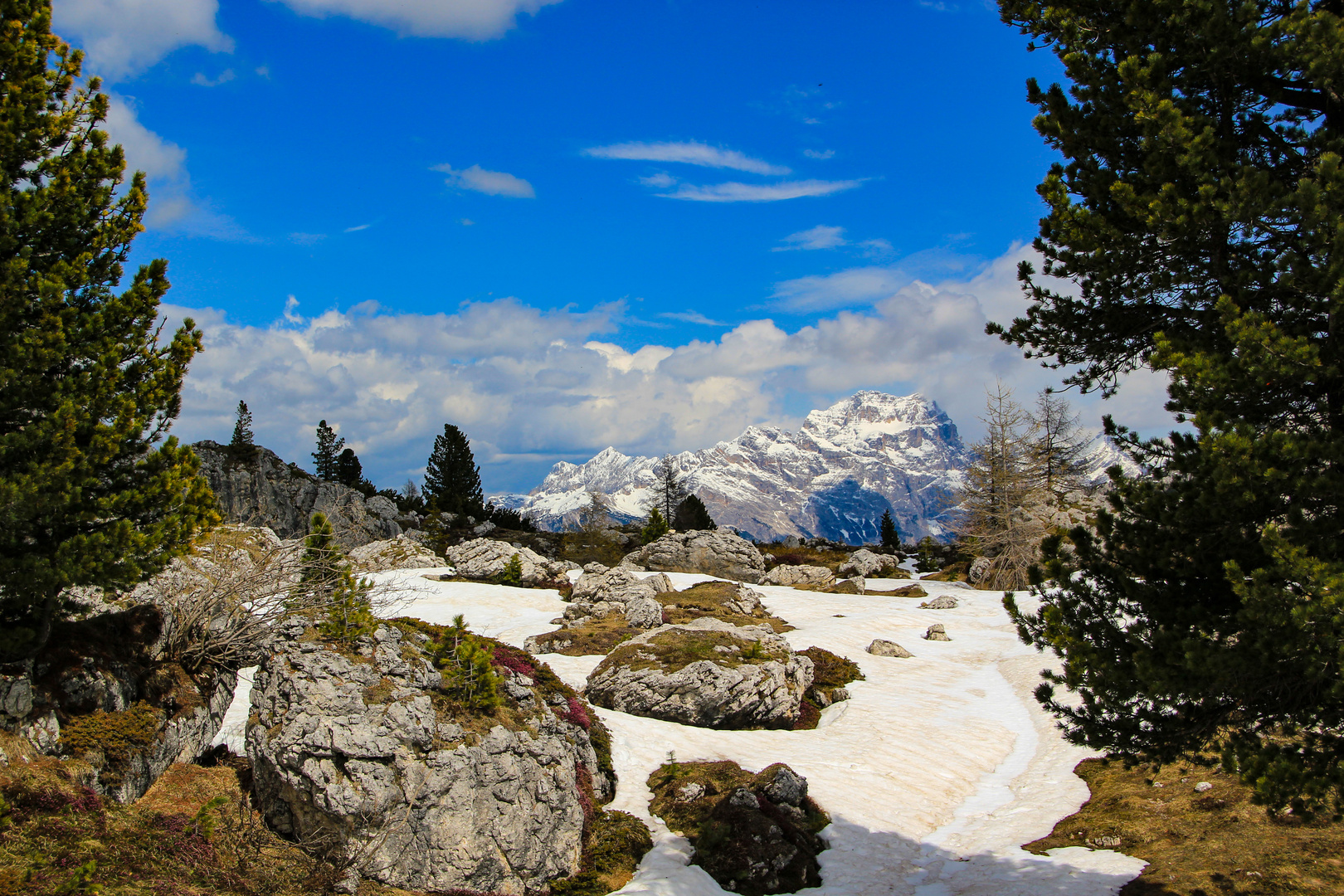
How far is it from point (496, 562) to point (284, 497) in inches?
975

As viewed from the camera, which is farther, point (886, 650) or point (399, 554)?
point (399, 554)

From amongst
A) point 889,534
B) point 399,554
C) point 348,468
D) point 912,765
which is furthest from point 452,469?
point 912,765

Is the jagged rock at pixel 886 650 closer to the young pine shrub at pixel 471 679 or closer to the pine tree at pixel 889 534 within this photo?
the young pine shrub at pixel 471 679

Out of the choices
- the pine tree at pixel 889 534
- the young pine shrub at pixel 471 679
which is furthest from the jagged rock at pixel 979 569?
the young pine shrub at pixel 471 679

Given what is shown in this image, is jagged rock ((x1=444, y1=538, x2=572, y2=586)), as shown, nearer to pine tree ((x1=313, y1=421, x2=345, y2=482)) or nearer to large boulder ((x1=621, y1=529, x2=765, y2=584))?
large boulder ((x1=621, y1=529, x2=765, y2=584))

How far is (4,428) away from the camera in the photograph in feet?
31.8

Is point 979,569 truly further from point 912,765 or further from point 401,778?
point 401,778

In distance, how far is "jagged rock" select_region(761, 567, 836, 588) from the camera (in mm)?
45272

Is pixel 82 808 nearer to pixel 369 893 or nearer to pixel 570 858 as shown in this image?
pixel 369 893

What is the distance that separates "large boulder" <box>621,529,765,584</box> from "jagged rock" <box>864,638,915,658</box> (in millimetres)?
16625

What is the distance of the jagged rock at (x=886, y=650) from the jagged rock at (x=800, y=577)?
1621 cm

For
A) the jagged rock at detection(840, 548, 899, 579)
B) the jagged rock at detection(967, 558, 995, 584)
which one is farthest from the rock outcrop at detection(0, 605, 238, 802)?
the jagged rock at detection(840, 548, 899, 579)

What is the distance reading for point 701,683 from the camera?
61.3ft

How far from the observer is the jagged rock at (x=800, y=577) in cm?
4527
